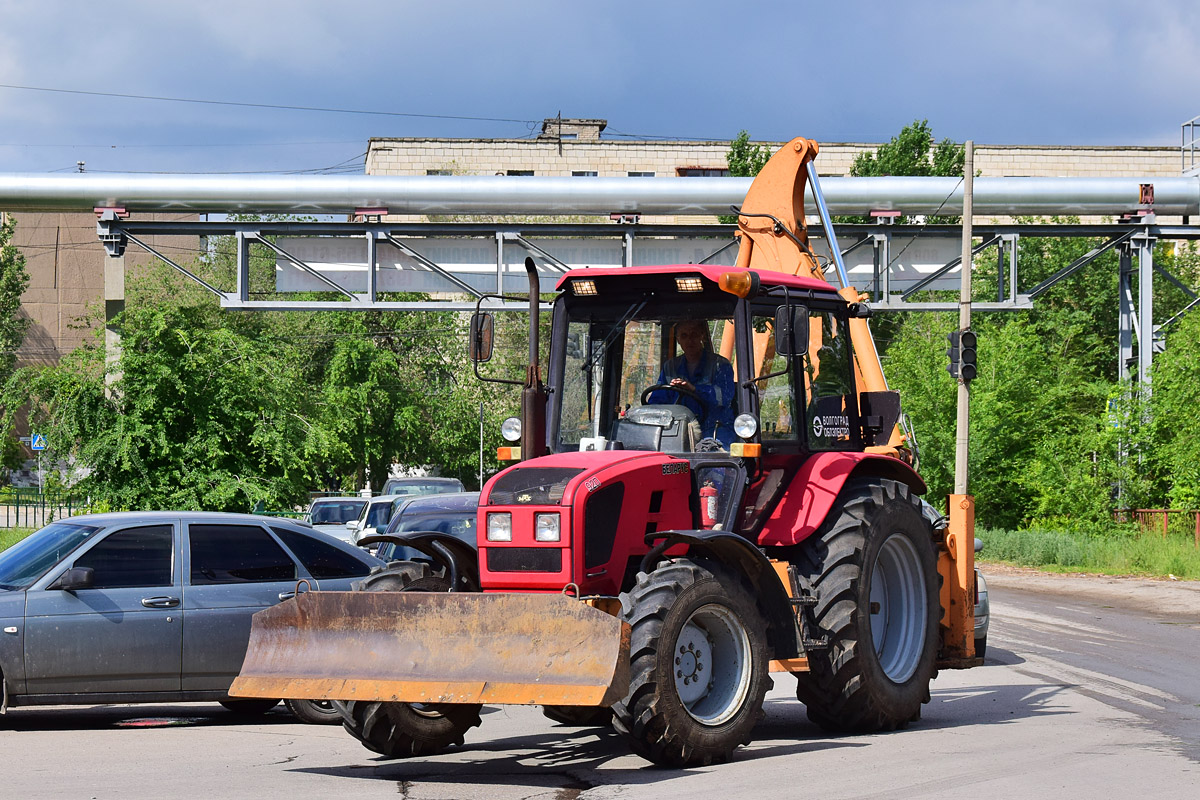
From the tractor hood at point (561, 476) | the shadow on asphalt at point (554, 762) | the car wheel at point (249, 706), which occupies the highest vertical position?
the tractor hood at point (561, 476)

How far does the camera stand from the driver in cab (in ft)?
30.2

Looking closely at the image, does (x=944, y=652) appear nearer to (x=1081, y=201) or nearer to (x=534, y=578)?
(x=534, y=578)

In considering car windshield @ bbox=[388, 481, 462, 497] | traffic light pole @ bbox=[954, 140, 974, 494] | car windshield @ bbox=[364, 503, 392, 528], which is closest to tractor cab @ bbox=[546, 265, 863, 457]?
car windshield @ bbox=[364, 503, 392, 528]

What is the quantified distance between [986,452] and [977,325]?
4617 mm

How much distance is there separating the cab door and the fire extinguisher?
13.6ft

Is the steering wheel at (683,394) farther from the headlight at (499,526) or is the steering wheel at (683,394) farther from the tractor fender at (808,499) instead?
the headlight at (499,526)

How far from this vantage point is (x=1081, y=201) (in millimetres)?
→ 26406

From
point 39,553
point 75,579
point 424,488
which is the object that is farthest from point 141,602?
point 424,488

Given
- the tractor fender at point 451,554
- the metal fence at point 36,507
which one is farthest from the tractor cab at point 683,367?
the metal fence at point 36,507

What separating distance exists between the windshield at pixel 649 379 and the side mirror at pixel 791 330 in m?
0.59

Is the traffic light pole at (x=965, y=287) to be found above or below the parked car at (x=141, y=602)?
above

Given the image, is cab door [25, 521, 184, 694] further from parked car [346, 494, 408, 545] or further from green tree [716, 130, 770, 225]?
green tree [716, 130, 770, 225]

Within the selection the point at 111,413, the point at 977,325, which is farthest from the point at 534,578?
the point at 977,325

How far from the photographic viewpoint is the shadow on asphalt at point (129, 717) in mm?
10648
